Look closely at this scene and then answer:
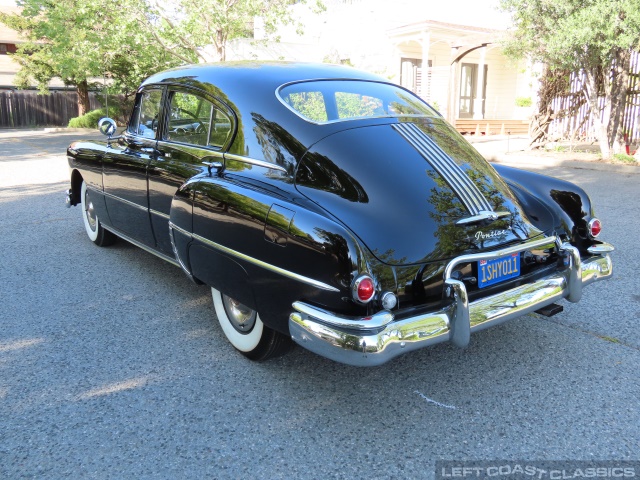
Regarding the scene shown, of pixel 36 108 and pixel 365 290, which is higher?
pixel 36 108

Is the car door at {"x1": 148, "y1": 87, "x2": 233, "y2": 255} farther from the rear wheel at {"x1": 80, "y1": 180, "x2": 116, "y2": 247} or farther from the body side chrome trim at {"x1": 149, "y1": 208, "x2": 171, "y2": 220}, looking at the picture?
the rear wheel at {"x1": 80, "y1": 180, "x2": 116, "y2": 247}

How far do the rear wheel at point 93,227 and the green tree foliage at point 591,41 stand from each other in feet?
28.7

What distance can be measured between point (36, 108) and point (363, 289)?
31.6m

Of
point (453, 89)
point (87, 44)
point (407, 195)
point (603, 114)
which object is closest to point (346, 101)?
point (407, 195)

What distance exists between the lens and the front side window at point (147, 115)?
4.36 m

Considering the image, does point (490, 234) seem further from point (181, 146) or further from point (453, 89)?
point (453, 89)

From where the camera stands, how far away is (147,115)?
4.56 m

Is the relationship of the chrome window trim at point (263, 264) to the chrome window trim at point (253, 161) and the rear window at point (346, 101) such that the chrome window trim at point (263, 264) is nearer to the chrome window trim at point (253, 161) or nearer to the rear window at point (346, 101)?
the chrome window trim at point (253, 161)

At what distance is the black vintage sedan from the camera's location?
102 inches

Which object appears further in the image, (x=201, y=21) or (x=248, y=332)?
(x=201, y=21)

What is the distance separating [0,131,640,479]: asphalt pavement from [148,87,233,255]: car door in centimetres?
77

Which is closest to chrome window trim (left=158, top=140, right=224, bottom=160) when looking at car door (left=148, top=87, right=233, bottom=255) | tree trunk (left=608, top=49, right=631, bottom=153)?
car door (left=148, top=87, right=233, bottom=255)

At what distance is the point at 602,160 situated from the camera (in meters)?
11.5

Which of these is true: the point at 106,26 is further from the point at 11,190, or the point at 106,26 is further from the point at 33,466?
the point at 33,466
